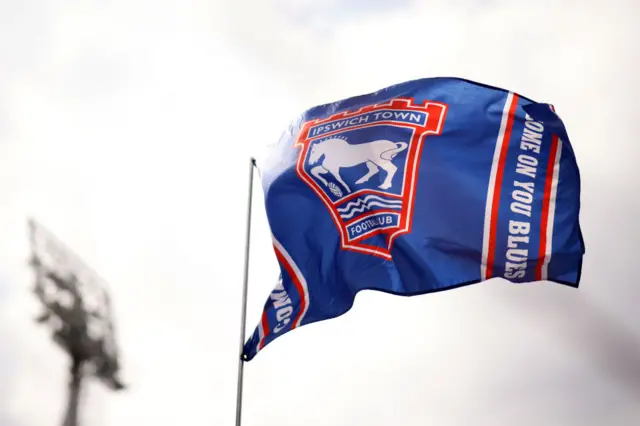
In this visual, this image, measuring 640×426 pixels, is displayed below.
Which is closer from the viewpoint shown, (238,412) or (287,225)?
(238,412)

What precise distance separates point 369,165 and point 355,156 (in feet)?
1.17

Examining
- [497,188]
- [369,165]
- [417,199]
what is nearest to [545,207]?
[497,188]

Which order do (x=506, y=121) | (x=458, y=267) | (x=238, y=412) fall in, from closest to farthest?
(x=238, y=412) → (x=458, y=267) → (x=506, y=121)

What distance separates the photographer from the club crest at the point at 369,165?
17.7 m

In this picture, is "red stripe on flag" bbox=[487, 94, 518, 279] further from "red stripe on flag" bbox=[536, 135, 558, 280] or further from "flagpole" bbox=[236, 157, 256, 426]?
"flagpole" bbox=[236, 157, 256, 426]

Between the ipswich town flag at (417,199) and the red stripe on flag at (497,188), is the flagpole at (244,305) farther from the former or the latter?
the red stripe on flag at (497,188)

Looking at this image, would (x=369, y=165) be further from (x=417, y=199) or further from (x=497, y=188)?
(x=497, y=188)

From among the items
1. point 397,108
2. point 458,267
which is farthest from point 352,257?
point 397,108

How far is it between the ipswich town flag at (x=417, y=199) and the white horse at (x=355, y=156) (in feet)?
0.08

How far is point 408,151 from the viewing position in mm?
18484

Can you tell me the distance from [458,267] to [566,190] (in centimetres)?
266

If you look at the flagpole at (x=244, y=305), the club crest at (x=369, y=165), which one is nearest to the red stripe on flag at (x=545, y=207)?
the club crest at (x=369, y=165)

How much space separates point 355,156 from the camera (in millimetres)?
18516

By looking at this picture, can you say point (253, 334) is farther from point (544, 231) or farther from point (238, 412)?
point (544, 231)
